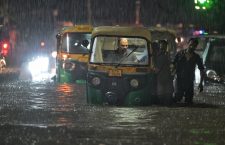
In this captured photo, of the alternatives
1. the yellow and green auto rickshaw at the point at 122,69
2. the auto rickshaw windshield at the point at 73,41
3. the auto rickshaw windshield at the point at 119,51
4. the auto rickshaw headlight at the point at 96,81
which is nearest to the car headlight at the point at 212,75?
the auto rickshaw windshield at the point at 73,41

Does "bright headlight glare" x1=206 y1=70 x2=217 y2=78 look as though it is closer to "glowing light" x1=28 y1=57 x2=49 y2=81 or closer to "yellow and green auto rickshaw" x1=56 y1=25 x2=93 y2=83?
"yellow and green auto rickshaw" x1=56 y1=25 x2=93 y2=83

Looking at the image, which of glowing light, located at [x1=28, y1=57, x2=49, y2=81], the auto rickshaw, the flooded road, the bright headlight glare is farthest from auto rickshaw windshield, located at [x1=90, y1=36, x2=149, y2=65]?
glowing light, located at [x1=28, y1=57, x2=49, y2=81]

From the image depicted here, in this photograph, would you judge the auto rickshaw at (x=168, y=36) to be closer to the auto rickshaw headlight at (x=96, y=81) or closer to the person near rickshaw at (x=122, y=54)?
the person near rickshaw at (x=122, y=54)

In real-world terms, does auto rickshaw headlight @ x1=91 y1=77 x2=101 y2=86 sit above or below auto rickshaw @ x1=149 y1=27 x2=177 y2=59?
below

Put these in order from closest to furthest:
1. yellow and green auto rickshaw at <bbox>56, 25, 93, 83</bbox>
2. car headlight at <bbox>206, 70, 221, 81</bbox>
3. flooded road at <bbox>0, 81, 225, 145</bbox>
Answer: flooded road at <bbox>0, 81, 225, 145</bbox>
car headlight at <bbox>206, 70, 221, 81</bbox>
yellow and green auto rickshaw at <bbox>56, 25, 93, 83</bbox>

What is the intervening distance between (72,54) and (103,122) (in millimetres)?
11706

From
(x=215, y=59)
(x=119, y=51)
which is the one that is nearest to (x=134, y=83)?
(x=119, y=51)

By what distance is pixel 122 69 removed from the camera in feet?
54.9

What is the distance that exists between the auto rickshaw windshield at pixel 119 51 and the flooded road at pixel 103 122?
1.25 meters

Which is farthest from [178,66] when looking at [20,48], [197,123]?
[20,48]

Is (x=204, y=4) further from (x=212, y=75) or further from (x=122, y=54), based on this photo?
(x=122, y=54)

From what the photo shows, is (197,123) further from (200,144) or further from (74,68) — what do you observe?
(74,68)

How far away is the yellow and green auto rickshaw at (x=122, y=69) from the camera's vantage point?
54.8 ft

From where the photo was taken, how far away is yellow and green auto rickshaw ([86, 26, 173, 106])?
658 inches
